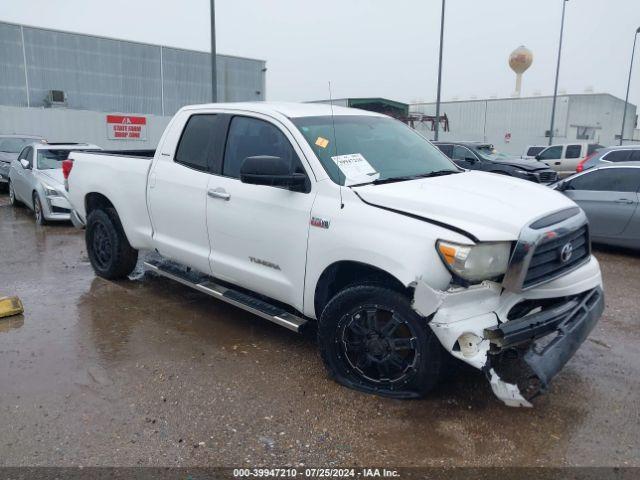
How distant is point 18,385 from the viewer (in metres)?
3.79

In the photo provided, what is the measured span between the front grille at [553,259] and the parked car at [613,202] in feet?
16.7

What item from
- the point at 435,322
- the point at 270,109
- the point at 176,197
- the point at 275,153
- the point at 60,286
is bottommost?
the point at 60,286

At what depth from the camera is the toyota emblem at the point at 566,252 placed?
134 inches

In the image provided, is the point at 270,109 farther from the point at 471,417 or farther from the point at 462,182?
the point at 471,417

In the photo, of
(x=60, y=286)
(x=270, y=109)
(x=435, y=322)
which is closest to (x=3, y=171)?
(x=60, y=286)

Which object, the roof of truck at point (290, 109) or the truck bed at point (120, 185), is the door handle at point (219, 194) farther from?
the truck bed at point (120, 185)

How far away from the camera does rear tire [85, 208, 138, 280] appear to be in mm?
5922

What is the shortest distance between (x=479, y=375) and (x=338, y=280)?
1.29 m

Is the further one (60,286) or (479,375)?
(60,286)

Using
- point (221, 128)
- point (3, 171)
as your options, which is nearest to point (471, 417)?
point (221, 128)

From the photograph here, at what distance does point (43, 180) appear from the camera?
10102mm

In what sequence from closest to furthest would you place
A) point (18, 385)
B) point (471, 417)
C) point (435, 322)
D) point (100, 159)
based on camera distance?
1. point (435, 322)
2. point (471, 417)
3. point (18, 385)
4. point (100, 159)

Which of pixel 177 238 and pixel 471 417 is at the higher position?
pixel 177 238

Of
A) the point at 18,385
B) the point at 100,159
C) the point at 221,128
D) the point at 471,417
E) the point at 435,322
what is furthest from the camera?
the point at 100,159
